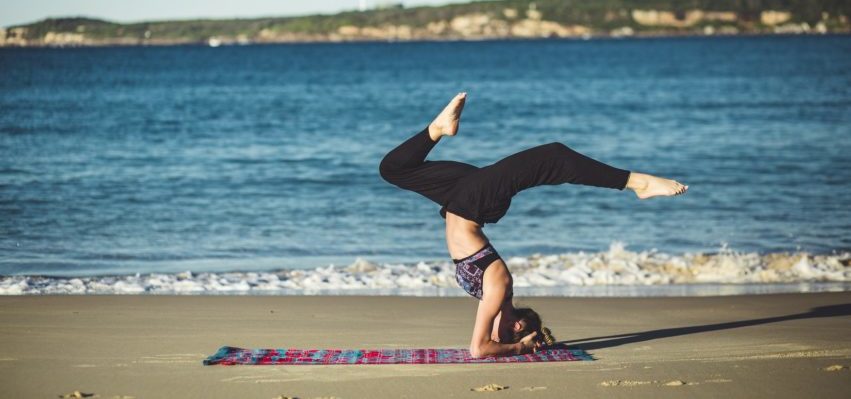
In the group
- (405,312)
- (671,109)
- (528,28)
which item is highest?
(528,28)

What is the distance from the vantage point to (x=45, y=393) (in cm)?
596

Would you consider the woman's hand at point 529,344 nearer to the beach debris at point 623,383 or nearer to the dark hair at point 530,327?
the dark hair at point 530,327

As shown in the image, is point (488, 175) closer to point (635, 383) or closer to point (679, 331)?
point (635, 383)

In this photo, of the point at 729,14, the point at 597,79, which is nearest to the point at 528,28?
the point at 729,14

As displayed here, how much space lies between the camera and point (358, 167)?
24.8 metres

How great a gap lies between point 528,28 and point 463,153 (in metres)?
159

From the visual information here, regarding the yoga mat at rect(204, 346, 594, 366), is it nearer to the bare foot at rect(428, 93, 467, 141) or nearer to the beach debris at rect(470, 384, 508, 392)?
the beach debris at rect(470, 384, 508, 392)

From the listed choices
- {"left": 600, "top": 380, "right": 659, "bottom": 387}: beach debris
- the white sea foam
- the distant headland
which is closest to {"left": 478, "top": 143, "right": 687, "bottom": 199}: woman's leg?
{"left": 600, "top": 380, "right": 659, "bottom": 387}: beach debris

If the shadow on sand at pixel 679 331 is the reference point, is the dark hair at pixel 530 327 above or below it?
above

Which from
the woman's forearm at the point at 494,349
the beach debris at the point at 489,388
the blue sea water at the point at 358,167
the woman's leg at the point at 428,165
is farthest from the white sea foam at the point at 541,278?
the beach debris at the point at 489,388

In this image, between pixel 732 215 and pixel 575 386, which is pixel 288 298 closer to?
pixel 575 386

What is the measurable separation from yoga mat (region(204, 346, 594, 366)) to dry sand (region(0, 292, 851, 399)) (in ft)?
0.43

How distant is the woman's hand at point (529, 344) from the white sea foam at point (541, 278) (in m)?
3.59

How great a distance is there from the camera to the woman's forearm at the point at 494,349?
6770 mm
